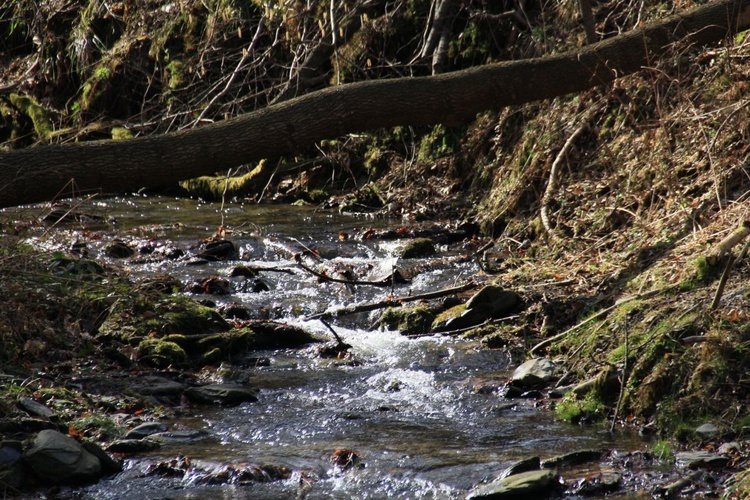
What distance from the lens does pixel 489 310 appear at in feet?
23.9

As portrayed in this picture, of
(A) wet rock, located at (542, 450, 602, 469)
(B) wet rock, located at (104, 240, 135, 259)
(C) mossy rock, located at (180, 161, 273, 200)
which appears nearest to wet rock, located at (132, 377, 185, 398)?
(A) wet rock, located at (542, 450, 602, 469)

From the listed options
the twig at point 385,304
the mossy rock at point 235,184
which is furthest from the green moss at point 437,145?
the twig at point 385,304

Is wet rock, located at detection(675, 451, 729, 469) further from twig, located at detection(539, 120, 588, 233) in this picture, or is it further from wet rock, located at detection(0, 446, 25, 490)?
twig, located at detection(539, 120, 588, 233)

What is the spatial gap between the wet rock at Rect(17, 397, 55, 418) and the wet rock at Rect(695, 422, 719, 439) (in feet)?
12.1

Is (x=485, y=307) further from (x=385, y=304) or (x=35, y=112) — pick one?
(x=35, y=112)

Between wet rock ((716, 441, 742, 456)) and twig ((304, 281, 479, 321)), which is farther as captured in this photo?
twig ((304, 281, 479, 321))

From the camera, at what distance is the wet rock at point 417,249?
31.4 ft

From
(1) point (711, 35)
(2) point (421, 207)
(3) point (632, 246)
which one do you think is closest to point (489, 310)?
(3) point (632, 246)

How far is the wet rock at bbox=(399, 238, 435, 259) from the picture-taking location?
957 centimetres

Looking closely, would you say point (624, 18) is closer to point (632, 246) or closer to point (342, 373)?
point (632, 246)

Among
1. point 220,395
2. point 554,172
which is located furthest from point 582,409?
point 554,172

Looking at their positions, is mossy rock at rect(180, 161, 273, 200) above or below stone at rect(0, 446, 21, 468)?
above

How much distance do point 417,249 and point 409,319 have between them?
212 centimetres

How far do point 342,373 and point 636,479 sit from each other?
270 centimetres
